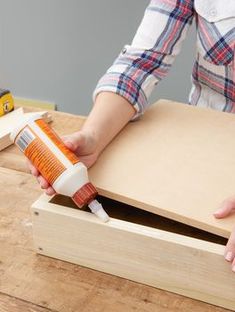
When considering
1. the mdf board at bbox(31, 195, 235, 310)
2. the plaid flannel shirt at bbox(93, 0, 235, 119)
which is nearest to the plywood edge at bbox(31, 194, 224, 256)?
the mdf board at bbox(31, 195, 235, 310)

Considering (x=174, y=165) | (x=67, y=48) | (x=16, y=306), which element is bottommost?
(x=67, y=48)

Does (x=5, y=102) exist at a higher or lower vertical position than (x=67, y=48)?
higher

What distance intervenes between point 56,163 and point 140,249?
0.14m

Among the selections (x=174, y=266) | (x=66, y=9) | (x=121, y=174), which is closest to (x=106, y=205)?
(x=121, y=174)

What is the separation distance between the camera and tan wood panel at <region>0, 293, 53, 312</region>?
496 millimetres

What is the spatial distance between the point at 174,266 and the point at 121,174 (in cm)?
15

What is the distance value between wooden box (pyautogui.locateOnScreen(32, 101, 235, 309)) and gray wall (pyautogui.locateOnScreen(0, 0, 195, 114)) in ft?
3.08

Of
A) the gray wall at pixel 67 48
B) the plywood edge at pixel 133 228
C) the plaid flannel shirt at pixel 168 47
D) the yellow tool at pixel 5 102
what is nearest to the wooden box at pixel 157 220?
the plywood edge at pixel 133 228

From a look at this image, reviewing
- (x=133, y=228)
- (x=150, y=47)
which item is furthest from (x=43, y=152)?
(x=150, y=47)

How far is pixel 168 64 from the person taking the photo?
0.84 m

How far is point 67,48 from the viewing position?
171 centimetres

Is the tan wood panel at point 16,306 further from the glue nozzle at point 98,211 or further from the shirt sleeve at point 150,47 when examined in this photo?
the shirt sleeve at point 150,47

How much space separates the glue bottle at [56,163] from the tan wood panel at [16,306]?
0.39 feet

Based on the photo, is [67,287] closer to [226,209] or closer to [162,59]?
[226,209]
